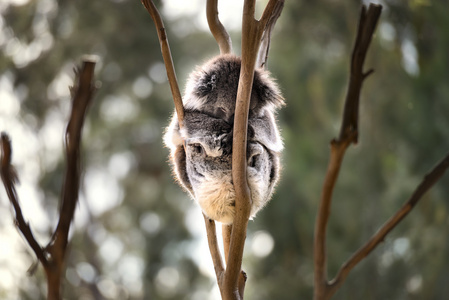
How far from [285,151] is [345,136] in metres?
4.78

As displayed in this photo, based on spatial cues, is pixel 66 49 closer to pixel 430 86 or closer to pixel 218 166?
pixel 430 86

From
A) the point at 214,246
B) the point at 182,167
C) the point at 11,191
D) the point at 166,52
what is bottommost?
the point at 214,246

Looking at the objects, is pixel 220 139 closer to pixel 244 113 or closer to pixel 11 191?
pixel 244 113

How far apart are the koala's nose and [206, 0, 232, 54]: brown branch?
57 centimetres

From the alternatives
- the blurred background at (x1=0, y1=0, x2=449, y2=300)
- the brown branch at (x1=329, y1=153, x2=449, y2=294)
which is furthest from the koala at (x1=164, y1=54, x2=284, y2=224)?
the blurred background at (x1=0, y1=0, x2=449, y2=300)

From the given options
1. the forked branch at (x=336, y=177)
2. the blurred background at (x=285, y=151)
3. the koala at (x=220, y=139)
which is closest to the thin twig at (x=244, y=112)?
the koala at (x=220, y=139)

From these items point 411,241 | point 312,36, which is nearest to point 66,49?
point 312,36

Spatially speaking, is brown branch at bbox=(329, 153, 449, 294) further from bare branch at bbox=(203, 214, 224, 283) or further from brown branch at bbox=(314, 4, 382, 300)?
bare branch at bbox=(203, 214, 224, 283)

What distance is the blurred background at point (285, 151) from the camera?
576 cm

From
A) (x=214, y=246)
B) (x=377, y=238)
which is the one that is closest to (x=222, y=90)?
(x=214, y=246)

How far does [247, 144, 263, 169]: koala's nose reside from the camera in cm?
204

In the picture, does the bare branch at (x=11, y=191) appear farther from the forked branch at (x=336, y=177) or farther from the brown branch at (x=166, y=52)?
the forked branch at (x=336, y=177)

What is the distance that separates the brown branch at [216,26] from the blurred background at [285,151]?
2.81 metres

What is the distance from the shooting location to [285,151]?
7.25 metres
